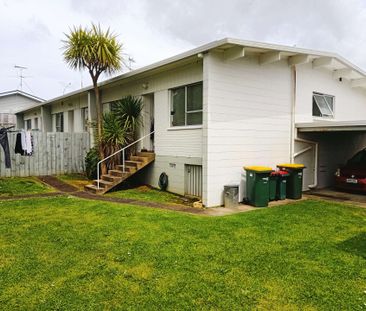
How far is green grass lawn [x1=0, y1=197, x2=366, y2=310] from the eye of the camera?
3.53 meters

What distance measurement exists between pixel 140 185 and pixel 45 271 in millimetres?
7680

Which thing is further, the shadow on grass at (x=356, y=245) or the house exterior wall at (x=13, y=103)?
the house exterior wall at (x=13, y=103)

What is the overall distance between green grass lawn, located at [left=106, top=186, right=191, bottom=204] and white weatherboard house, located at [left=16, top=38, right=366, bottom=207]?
423mm

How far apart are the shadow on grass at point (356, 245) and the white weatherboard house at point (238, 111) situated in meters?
3.60

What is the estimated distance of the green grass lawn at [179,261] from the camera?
3525 mm

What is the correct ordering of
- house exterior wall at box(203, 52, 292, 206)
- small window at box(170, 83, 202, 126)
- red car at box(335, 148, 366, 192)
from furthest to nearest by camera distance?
red car at box(335, 148, 366, 192) → small window at box(170, 83, 202, 126) → house exterior wall at box(203, 52, 292, 206)

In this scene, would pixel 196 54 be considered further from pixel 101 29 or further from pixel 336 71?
pixel 336 71

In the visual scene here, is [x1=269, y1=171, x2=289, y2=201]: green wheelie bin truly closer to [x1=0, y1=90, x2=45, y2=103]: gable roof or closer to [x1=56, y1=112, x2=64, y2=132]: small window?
[x1=56, y1=112, x2=64, y2=132]: small window

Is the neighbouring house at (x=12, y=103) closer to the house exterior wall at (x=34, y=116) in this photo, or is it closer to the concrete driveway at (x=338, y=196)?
the house exterior wall at (x=34, y=116)

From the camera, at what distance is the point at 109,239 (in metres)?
5.55

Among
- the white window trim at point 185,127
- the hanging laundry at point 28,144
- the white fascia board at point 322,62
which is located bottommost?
the hanging laundry at point 28,144

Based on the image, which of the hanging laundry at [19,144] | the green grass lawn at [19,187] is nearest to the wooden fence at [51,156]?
the hanging laundry at [19,144]

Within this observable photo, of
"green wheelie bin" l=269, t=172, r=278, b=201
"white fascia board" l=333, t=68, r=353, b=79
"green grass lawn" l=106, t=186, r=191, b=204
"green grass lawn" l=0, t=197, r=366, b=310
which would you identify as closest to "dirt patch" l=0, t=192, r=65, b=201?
"green grass lawn" l=106, t=186, r=191, b=204

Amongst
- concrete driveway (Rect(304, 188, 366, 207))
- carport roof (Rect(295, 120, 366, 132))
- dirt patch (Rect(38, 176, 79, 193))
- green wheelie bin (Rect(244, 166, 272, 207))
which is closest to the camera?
green wheelie bin (Rect(244, 166, 272, 207))
